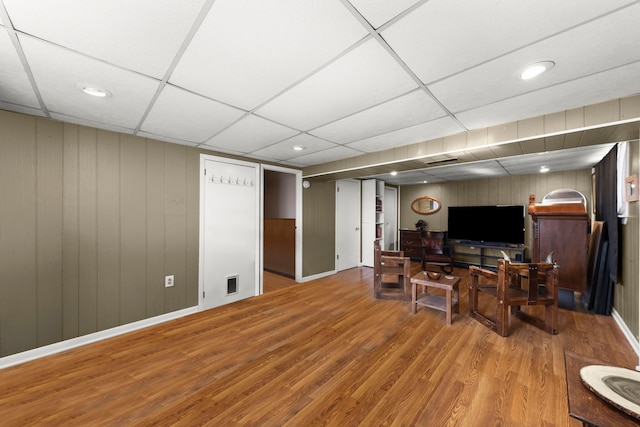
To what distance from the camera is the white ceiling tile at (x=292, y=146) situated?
2.93 meters

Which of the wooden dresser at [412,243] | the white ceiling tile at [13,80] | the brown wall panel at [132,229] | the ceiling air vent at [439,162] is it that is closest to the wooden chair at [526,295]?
the ceiling air vent at [439,162]

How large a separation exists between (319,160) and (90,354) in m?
3.53

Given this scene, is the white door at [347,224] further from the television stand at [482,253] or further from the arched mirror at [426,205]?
the television stand at [482,253]

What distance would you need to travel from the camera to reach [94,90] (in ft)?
5.86

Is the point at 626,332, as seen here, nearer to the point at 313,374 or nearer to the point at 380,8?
the point at 313,374

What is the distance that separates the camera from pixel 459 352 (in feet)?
7.62

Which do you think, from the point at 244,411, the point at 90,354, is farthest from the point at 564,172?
the point at 90,354

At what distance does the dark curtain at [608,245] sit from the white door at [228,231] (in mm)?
4579

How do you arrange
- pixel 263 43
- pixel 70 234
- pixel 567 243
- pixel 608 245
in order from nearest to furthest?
pixel 263 43 < pixel 70 234 < pixel 608 245 < pixel 567 243

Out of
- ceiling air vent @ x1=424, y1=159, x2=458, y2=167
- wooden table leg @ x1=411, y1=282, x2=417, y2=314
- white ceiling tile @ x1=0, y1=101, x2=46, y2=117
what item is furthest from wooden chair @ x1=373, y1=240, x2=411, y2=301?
white ceiling tile @ x1=0, y1=101, x2=46, y2=117

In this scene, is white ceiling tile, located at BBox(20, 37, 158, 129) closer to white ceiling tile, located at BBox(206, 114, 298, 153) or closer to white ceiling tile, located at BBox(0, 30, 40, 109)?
white ceiling tile, located at BBox(0, 30, 40, 109)

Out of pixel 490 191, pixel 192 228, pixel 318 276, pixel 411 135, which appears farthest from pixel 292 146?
pixel 490 191

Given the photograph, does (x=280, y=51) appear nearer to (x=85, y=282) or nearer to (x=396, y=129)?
(x=396, y=129)

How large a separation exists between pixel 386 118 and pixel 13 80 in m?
2.73
